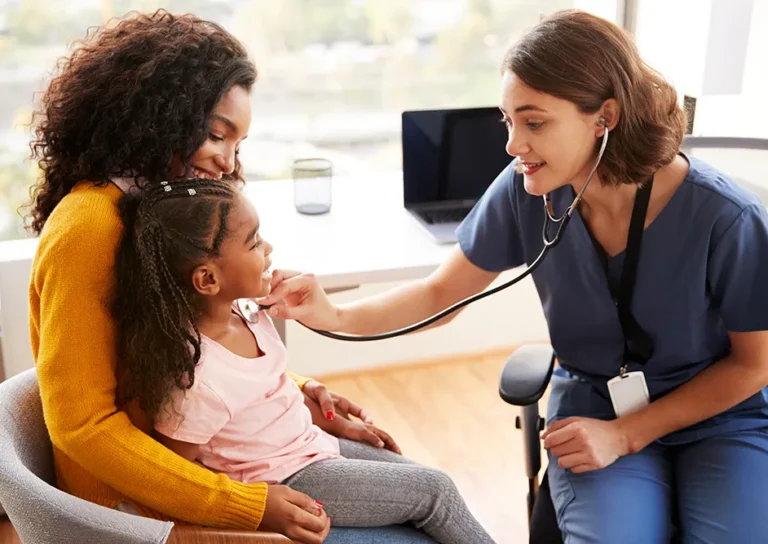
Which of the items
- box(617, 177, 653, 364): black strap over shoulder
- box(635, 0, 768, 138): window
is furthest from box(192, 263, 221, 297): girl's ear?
box(635, 0, 768, 138): window

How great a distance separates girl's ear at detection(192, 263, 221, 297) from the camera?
1137mm

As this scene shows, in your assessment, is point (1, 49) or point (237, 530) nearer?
point (237, 530)

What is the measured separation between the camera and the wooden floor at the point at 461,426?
226 centimetres

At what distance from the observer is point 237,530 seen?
1.10m


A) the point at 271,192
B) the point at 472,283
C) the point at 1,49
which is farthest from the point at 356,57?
the point at 472,283

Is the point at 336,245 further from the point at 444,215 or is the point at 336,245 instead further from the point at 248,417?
the point at 248,417

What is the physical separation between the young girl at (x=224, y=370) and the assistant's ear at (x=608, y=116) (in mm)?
560

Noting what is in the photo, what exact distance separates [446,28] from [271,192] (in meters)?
0.91

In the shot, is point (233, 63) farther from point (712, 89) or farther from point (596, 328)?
point (712, 89)

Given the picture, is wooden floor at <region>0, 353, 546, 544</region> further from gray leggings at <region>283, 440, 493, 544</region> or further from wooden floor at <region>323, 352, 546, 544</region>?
gray leggings at <region>283, 440, 493, 544</region>

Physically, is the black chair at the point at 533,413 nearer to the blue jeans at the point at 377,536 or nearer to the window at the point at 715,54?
the blue jeans at the point at 377,536

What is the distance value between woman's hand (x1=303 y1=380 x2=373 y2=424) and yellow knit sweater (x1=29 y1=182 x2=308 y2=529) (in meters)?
0.31

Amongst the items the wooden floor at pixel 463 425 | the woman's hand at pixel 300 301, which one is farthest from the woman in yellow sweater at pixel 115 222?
the wooden floor at pixel 463 425

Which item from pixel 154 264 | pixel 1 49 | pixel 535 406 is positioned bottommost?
pixel 535 406
